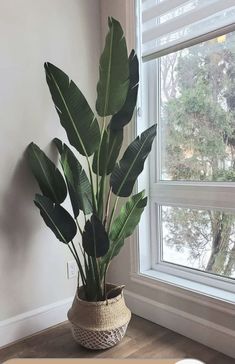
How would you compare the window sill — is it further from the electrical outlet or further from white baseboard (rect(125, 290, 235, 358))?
the electrical outlet

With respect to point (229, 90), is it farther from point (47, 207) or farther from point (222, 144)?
point (47, 207)

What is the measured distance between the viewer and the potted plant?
6.43ft

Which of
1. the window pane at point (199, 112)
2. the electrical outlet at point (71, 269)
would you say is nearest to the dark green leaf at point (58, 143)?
the window pane at point (199, 112)

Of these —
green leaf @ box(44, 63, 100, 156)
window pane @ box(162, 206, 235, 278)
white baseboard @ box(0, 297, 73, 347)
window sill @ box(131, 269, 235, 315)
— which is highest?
green leaf @ box(44, 63, 100, 156)

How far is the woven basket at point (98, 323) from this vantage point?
203 cm

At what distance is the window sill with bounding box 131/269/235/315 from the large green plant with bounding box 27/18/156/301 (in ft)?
1.39

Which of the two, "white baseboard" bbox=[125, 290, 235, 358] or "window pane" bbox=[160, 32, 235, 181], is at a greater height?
"window pane" bbox=[160, 32, 235, 181]

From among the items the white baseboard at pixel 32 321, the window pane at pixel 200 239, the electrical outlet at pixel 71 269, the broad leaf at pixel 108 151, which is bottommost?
the white baseboard at pixel 32 321

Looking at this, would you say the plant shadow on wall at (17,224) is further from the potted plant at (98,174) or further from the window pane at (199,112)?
the window pane at (199,112)

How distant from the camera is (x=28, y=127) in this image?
2.27 m

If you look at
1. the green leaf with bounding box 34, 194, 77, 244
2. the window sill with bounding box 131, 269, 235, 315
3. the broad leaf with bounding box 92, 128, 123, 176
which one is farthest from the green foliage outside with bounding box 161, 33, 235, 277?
the green leaf with bounding box 34, 194, 77, 244

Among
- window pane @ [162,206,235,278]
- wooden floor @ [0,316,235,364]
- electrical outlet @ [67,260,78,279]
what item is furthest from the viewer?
electrical outlet @ [67,260,78,279]

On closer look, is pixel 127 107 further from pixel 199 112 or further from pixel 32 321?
pixel 32 321

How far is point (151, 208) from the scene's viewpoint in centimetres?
254
